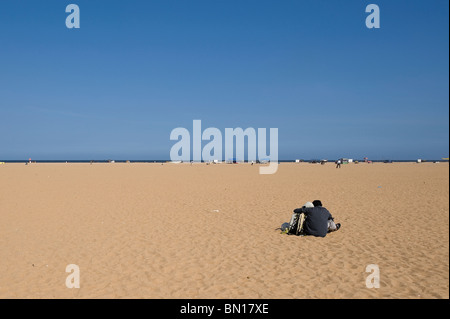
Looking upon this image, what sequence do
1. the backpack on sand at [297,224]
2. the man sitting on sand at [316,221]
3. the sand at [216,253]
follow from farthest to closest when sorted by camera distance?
the backpack on sand at [297,224] → the man sitting on sand at [316,221] → the sand at [216,253]

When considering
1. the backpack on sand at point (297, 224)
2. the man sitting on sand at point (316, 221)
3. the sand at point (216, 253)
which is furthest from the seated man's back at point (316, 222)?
the sand at point (216, 253)

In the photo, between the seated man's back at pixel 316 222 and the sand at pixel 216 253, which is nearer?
the sand at pixel 216 253

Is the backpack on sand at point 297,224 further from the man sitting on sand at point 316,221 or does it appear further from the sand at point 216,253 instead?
the sand at point 216,253

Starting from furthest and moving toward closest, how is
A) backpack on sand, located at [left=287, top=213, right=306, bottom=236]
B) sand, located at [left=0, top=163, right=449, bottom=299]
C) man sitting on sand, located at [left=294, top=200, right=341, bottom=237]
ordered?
backpack on sand, located at [left=287, top=213, right=306, bottom=236]
man sitting on sand, located at [left=294, top=200, right=341, bottom=237]
sand, located at [left=0, top=163, right=449, bottom=299]

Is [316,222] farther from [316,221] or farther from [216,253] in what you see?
[216,253]

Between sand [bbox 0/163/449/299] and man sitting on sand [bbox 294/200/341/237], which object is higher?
man sitting on sand [bbox 294/200/341/237]

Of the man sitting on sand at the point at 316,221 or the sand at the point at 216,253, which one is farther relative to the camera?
the man sitting on sand at the point at 316,221

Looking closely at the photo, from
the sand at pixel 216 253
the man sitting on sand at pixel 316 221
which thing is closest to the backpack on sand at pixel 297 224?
the man sitting on sand at pixel 316 221

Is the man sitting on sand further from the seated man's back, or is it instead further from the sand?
the sand

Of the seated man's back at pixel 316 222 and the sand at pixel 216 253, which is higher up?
the seated man's back at pixel 316 222

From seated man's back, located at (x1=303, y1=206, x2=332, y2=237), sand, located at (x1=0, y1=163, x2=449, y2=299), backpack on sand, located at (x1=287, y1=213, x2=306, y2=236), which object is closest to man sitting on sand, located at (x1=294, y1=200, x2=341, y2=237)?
seated man's back, located at (x1=303, y1=206, x2=332, y2=237)

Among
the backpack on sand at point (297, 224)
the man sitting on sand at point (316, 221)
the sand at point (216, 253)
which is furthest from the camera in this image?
the backpack on sand at point (297, 224)

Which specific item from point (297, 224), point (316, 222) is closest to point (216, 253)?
point (297, 224)

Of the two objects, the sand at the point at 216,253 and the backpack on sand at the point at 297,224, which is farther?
the backpack on sand at the point at 297,224
